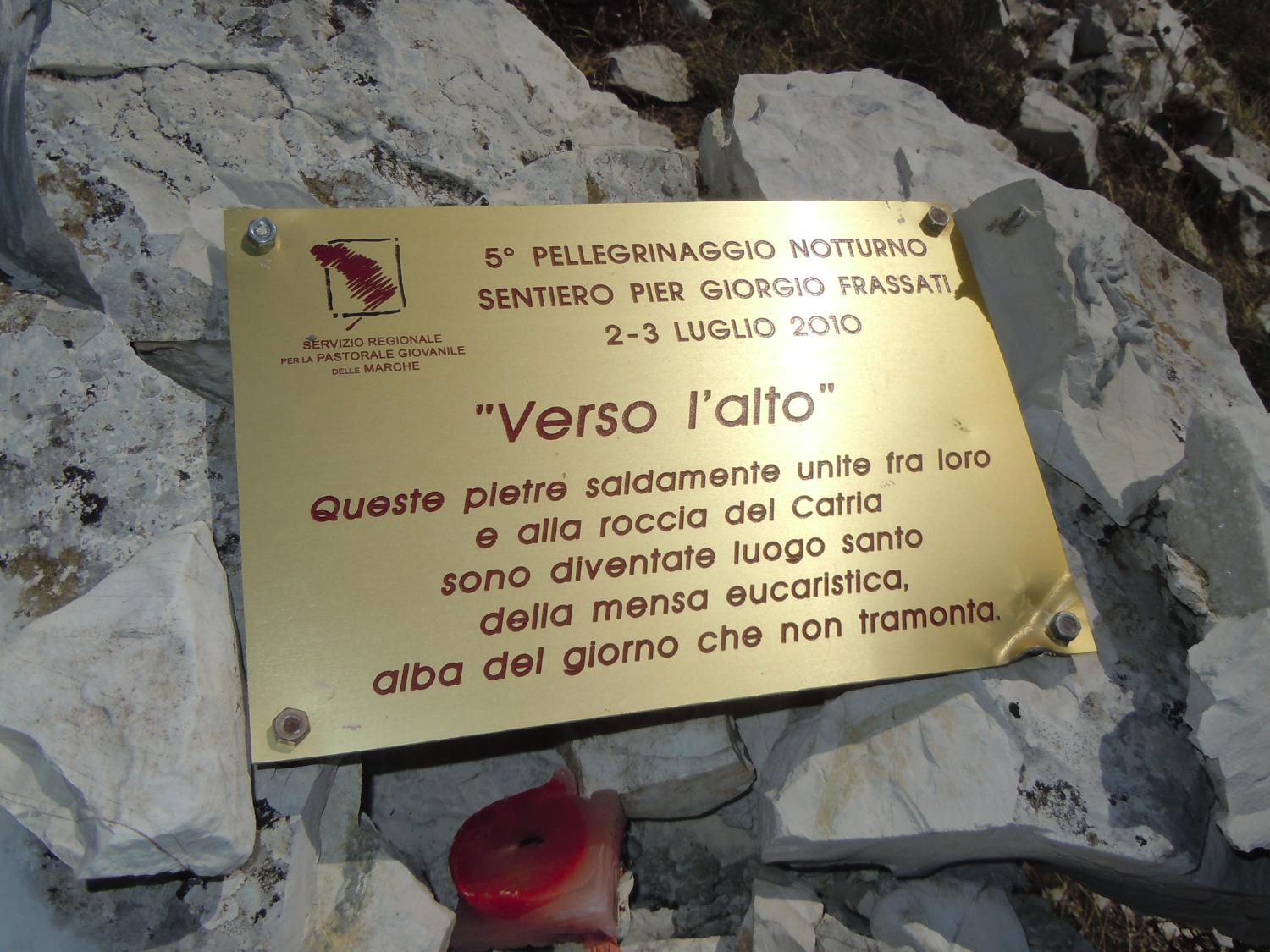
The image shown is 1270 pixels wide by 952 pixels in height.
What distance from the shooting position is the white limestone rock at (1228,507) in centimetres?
170

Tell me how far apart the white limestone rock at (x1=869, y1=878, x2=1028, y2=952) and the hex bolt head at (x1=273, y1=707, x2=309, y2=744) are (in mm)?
1246

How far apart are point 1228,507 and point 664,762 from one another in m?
1.28

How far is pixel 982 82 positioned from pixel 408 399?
2907mm

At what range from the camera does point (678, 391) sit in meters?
1.69

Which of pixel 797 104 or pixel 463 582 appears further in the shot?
pixel 797 104

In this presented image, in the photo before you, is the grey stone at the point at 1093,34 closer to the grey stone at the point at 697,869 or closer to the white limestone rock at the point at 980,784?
the white limestone rock at the point at 980,784

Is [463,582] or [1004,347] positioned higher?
[1004,347]

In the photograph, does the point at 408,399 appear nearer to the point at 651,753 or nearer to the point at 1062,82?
the point at 651,753

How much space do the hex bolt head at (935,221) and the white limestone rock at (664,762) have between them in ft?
3.94

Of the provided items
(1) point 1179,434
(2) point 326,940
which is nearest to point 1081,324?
(1) point 1179,434

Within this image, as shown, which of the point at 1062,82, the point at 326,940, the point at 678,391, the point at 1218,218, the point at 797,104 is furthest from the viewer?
the point at 1062,82

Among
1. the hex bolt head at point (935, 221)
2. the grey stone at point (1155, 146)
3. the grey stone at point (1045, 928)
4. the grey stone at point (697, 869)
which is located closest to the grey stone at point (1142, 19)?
the grey stone at point (1155, 146)

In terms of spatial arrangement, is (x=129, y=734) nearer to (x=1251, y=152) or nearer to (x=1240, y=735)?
(x=1240, y=735)

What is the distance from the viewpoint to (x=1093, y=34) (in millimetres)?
3645
